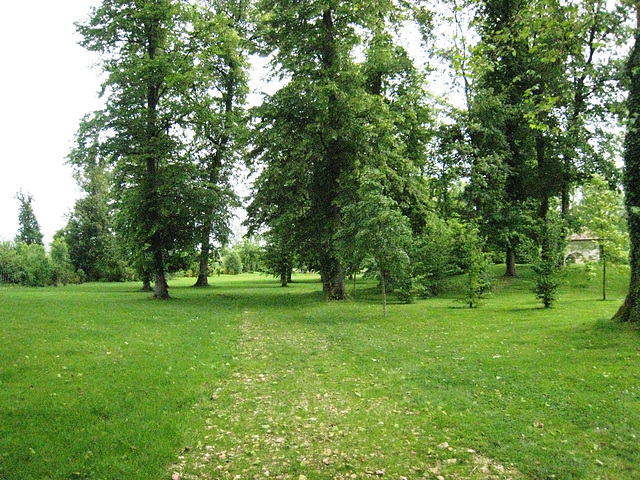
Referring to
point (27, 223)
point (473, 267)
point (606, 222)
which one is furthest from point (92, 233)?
point (606, 222)

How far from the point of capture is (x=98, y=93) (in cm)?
2345

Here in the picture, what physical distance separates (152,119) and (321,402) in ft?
67.8

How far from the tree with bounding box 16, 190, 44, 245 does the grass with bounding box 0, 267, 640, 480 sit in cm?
6432

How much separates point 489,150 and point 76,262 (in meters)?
45.0

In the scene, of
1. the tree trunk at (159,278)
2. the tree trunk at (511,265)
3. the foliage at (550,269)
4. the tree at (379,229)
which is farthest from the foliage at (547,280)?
the tree trunk at (159,278)

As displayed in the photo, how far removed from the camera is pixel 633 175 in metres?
10.6

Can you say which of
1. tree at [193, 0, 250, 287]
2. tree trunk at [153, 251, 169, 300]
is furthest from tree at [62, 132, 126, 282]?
tree trunk at [153, 251, 169, 300]

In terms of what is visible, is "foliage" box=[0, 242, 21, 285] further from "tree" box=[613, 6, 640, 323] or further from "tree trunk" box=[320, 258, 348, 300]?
"tree" box=[613, 6, 640, 323]

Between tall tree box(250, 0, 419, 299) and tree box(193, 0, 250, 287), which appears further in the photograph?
tree box(193, 0, 250, 287)

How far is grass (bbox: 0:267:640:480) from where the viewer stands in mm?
5035

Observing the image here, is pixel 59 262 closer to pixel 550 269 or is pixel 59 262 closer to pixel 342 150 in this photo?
pixel 342 150

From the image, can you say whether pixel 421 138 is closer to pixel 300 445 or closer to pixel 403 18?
pixel 403 18

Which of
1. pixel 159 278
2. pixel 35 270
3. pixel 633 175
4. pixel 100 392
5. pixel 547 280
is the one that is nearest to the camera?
pixel 100 392

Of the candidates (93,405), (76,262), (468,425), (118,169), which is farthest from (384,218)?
(76,262)
